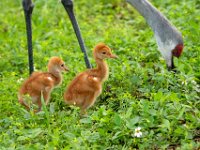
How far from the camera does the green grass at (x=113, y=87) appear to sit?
20.1ft

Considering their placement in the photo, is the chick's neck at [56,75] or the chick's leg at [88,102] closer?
the chick's leg at [88,102]

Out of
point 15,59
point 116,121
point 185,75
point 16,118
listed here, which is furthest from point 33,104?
point 15,59

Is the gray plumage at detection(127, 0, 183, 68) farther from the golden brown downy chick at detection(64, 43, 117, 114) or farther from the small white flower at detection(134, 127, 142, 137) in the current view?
the small white flower at detection(134, 127, 142, 137)

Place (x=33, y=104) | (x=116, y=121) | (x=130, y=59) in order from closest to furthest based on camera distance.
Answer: (x=116, y=121), (x=33, y=104), (x=130, y=59)

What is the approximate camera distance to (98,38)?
9383 millimetres

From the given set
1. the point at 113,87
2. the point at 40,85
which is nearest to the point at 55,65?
the point at 40,85

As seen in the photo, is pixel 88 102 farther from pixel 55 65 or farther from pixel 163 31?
pixel 163 31

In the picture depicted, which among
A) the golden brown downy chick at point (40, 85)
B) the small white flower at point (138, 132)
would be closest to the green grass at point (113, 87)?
the small white flower at point (138, 132)

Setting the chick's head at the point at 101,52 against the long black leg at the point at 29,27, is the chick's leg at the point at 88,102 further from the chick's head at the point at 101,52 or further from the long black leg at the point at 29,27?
the long black leg at the point at 29,27

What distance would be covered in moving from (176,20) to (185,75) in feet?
8.31

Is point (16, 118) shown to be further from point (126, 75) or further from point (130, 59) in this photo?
point (130, 59)

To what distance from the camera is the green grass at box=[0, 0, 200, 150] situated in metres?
6.11

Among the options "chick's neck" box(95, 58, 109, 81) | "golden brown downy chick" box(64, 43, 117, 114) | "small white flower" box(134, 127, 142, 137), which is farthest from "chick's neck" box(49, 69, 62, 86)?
"small white flower" box(134, 127, 142, 137)

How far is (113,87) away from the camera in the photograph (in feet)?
24.2
